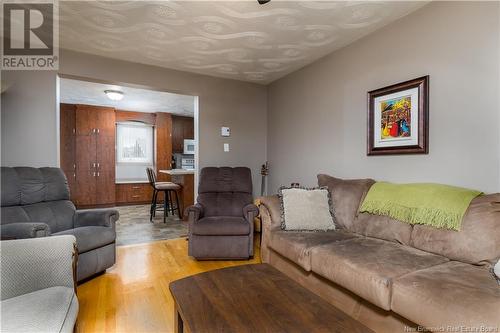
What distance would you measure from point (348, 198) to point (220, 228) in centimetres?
135

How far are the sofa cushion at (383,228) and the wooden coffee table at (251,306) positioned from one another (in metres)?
1.00

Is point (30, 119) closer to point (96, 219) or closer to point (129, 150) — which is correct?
point (96, 219)

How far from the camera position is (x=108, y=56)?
3018 millimetres

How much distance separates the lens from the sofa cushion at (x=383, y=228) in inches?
72.9

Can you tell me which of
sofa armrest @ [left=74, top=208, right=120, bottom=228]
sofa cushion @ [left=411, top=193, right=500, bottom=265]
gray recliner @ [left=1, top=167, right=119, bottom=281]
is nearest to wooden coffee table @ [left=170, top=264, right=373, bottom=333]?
sofa cushion @ [left=411, top=193, right=500, bottom=265]

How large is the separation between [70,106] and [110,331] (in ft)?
17.4

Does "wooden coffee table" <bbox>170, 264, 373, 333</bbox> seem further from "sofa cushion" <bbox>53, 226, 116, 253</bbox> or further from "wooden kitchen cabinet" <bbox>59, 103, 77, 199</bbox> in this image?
"wooden kitchen cabinet" <bbox>59, 103, 77, 199</bbox>

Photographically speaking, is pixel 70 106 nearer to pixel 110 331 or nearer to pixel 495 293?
pixel 110 331

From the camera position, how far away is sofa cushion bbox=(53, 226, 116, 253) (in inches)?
83.7

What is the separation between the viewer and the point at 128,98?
4.89 m

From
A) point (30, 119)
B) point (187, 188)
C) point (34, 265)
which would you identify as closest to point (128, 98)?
point (187, 188)

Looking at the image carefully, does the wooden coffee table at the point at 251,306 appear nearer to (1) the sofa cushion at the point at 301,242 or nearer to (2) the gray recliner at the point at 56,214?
(1) the sofa cushion at the point at 301,242

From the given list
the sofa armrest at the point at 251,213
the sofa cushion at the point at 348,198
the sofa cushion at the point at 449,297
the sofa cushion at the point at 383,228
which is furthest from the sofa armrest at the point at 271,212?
the sofa cushion at the point at 449,297

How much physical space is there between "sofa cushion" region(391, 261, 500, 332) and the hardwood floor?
143 centimetres
